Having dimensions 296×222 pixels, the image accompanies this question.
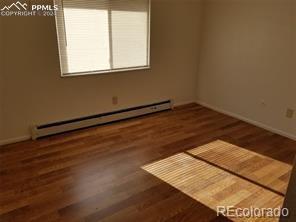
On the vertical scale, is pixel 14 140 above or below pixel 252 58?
below

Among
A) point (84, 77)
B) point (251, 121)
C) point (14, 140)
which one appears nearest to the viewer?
point (14, 140)

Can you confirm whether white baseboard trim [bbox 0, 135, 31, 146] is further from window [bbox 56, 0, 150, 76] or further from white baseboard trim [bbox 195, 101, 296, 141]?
white baseboard trim [bbox 195, 101, 296, 141]

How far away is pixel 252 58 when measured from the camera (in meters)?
3.38

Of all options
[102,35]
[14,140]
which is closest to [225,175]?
[102,35]

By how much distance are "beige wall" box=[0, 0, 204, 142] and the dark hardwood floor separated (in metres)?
0.33

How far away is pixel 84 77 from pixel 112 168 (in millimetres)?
1353

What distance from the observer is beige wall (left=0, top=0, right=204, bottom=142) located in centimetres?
273

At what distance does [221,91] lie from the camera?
12.9 ft

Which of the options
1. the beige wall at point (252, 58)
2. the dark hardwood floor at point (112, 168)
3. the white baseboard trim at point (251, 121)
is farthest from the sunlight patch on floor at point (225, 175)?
the beige wall at point (252, 58)

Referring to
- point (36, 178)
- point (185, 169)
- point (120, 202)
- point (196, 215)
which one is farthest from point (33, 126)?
point (196, 215)

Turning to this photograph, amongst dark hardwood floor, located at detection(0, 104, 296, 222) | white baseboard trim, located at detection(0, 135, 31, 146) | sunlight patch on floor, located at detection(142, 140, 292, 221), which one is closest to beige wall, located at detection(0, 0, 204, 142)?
white baseboard trim, located at detection(0, 135, 31, 146)

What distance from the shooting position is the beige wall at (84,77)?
273 centimetres

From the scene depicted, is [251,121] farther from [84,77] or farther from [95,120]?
[84,77]

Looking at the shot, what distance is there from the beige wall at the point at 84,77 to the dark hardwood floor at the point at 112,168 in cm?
33
